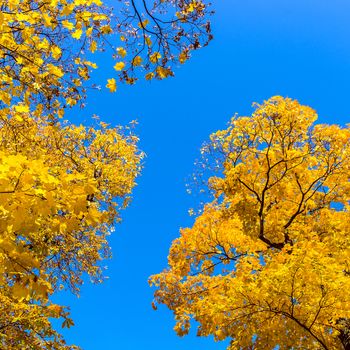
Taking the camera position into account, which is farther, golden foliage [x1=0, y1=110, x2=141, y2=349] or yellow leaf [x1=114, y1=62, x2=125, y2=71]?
yellow leaf [x1=114, y1=62, x2=125, y2=71]

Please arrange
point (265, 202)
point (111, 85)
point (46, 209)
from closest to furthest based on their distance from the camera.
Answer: point (46, 209) < point (111, 85) < point (265, 202)

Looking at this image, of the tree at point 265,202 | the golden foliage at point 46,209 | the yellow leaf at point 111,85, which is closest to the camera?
the golden foliage at point 46,209

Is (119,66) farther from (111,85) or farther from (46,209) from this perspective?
(46,209)

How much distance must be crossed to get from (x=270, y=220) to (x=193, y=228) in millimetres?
2918

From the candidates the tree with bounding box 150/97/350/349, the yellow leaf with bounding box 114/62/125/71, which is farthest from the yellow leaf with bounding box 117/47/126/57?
the tree with bounding box 150/97/350/349

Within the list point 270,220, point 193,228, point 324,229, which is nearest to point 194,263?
point 193,228

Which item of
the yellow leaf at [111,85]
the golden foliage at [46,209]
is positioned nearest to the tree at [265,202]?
the golden foliage at [46,209]

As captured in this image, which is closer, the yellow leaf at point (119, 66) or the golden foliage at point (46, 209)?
the golden foliage at point (46, 209)

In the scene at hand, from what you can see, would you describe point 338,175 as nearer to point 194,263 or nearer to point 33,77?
point 194,263

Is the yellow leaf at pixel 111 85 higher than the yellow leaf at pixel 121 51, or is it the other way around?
the yellow leaf at pixel 121 51

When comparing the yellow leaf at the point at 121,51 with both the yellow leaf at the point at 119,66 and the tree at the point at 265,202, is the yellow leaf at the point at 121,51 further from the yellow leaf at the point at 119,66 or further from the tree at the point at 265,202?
the tree at the point at 265,202

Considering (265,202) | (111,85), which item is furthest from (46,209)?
(265,202)

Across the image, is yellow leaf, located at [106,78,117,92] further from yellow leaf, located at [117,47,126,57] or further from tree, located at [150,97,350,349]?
tree, located at [150,97,350,349]

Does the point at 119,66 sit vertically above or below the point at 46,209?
above
